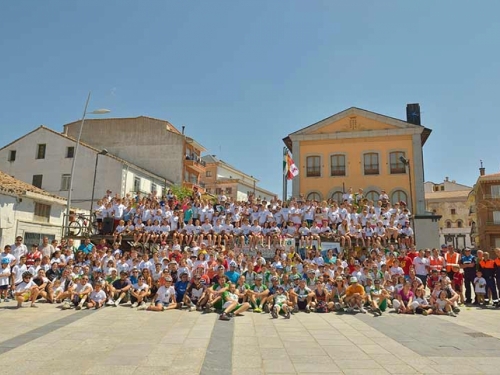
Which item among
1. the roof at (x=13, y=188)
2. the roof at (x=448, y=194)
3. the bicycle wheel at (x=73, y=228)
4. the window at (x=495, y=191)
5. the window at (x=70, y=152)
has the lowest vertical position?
the bicycle wheel at (x=73, y=228)

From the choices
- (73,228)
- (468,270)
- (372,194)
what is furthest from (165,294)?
(372,194)

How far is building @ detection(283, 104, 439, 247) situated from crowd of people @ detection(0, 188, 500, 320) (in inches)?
545

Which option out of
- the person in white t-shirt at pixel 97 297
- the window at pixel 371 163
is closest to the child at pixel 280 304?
the person in white t-shirt at pixel 97 297

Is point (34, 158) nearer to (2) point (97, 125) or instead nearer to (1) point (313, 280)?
(2) point (97, 125)

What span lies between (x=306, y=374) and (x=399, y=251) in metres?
11.2

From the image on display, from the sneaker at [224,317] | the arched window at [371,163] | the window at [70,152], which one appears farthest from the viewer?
the window at [70,152]

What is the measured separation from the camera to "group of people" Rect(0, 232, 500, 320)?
1173 cm

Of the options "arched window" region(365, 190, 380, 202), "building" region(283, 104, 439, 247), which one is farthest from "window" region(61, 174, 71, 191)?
"arched window" region(365, 190, 380, 202)

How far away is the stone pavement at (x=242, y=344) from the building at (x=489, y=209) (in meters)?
46.5

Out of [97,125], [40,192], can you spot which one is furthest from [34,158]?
[40,192]

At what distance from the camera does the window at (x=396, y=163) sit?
30.7 m

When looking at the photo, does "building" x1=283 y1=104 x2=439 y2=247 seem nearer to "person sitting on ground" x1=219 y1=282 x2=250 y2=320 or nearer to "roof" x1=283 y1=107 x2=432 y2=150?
"roof" x1=283 y1=107 x2=432 y2=150

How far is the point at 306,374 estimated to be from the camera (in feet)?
18.6

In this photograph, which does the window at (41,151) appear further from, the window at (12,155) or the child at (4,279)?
the child at (4,279)
